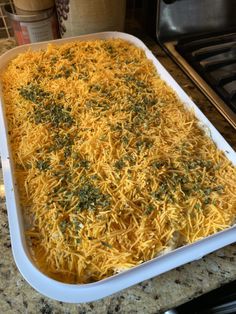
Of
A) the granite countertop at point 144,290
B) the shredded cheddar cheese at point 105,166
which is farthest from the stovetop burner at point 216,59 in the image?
the granite countertop at point 144,290

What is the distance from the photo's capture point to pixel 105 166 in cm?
66

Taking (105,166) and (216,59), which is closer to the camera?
(105,166)

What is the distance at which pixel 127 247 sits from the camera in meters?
0.54

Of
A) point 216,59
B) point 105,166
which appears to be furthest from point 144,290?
point 216,59

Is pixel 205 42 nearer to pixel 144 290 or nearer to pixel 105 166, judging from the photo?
pixel 105 166

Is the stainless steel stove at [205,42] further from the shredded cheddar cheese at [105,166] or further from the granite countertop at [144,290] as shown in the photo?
the granite countertop at [144,290]

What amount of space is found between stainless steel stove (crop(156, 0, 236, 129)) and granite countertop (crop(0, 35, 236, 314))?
397mm

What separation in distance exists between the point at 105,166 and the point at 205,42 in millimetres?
628

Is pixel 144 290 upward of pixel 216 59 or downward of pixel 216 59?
downward

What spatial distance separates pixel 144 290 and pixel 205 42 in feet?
2.69

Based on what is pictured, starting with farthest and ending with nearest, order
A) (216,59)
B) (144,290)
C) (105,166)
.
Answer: (216,59) < (105,166) < (144,290)

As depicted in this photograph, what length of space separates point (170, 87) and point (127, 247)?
19.8 inches

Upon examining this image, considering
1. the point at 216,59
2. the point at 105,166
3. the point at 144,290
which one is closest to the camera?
the point at 144,290

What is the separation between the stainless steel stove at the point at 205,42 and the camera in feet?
2.90
